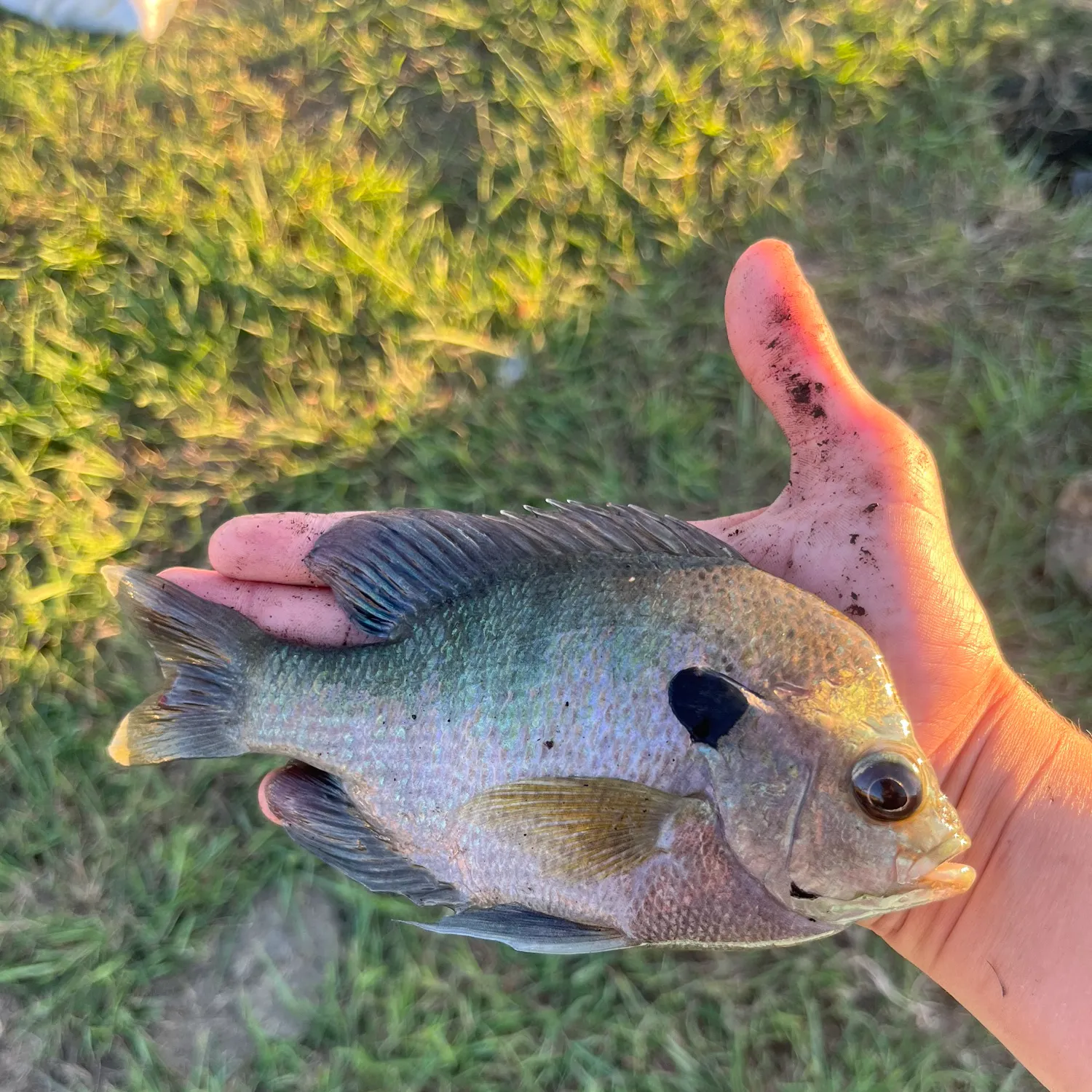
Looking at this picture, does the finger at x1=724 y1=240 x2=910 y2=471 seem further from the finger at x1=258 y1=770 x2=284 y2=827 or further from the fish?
the finger at x1=258 y1=770 x2=284 y2=827

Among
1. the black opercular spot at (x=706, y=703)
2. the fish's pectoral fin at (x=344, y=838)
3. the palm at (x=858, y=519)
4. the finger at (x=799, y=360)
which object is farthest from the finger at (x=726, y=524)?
the fish's pectoral fin at (x=344, y=838)

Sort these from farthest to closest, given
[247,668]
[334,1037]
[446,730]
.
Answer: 1. [334,1037]
2. [247,668]
3. [446,730]

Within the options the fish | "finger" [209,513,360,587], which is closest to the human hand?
the fish

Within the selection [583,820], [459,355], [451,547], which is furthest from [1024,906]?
[459,355]

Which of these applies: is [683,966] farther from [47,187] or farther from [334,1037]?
[47,187]

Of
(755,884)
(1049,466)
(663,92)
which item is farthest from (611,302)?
(755,884)

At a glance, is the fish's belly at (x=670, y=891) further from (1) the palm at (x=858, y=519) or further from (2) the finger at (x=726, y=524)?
(2) the finger at (x=726, y=524)
